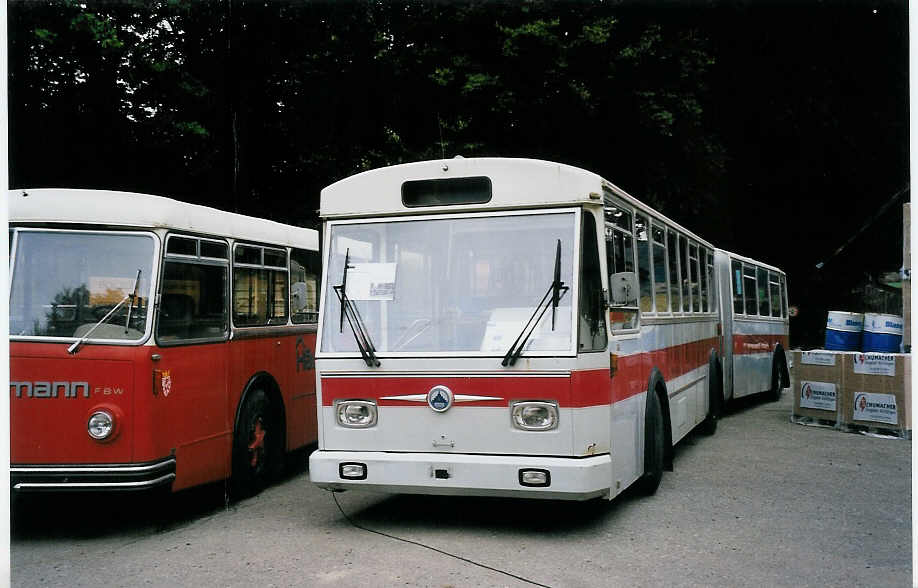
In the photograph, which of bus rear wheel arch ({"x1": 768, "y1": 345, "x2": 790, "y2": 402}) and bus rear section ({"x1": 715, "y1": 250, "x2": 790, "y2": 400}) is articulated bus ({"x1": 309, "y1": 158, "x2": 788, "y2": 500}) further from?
bus rear wheel arch ({"x1": 768, "y1": 345, "x2": 790, "y2": 402})

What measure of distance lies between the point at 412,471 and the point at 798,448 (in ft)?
21.1

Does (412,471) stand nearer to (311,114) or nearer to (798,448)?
(798,448)

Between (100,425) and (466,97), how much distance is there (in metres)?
12.2

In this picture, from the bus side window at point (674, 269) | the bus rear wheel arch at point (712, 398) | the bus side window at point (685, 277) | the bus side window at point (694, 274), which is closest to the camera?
the bus side window at point (674, 269)

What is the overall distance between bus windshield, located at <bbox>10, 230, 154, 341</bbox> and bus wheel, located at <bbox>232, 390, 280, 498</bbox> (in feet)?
5.95

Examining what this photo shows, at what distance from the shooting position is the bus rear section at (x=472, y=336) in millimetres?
6777

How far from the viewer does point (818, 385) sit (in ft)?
44.5

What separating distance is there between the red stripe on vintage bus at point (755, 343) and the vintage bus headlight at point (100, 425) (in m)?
10.7

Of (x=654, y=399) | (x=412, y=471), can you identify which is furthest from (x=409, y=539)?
(x=654, y=399)

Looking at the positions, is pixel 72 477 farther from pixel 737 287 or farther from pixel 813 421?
pixel 737 287

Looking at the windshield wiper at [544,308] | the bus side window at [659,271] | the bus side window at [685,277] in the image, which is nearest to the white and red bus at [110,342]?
the windshield wiper at [544,308]

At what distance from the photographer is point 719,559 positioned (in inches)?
256

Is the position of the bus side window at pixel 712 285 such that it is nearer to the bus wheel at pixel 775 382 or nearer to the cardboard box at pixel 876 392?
the cardboard box at pixel 876 392

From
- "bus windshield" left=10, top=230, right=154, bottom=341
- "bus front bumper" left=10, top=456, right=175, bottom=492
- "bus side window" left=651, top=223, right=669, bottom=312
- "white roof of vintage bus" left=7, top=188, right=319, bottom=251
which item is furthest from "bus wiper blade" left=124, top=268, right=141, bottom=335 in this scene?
"bus side window" left=651, top=223, right=669, bottom=312
